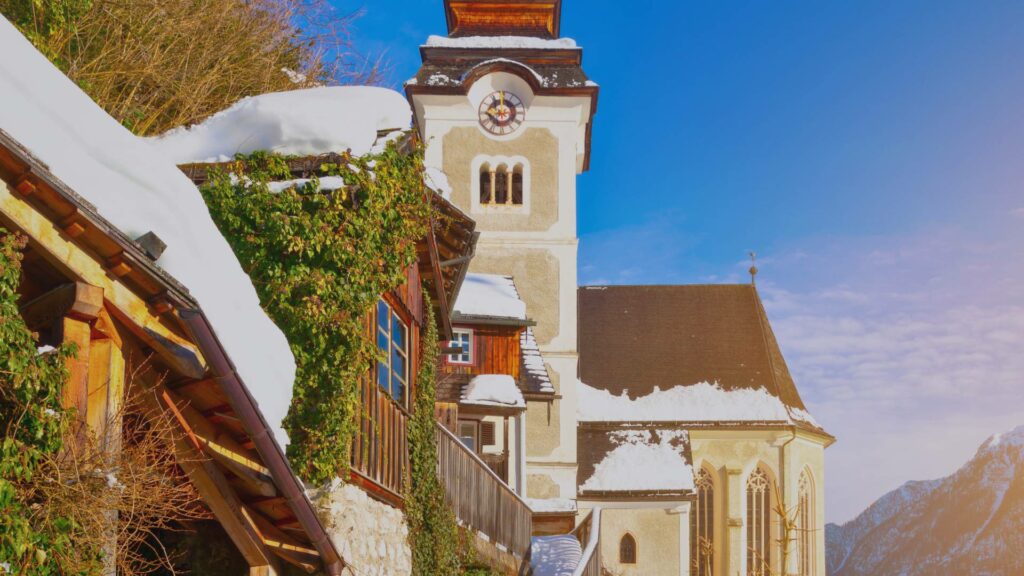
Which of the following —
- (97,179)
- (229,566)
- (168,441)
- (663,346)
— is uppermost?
(663,346)

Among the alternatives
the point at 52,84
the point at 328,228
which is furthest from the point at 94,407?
the point at 328,228

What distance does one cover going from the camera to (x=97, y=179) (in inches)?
224

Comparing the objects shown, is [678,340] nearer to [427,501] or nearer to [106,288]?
[427,501]

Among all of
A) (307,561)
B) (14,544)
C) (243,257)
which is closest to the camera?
(14,544)

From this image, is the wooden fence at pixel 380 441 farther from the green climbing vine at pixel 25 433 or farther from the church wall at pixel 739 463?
the church wall at pixel 739 463

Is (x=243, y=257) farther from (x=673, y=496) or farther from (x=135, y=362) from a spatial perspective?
(x=673, y=496)

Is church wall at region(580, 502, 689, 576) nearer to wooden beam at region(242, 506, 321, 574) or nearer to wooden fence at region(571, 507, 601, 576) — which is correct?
wooden fence at region(571, 507, 601, 576)

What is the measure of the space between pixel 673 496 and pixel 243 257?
26.5 metres

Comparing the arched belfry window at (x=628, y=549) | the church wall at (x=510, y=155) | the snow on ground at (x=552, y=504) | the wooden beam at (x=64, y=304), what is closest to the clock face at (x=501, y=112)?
the church wall at (x=510, y=155)

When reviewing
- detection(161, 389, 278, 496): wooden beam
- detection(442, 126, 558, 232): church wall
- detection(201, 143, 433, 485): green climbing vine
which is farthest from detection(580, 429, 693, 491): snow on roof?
detection(161, 389, 278, 496): wooden beam

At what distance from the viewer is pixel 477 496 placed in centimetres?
1455

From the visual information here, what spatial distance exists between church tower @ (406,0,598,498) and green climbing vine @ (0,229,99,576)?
2720 cm

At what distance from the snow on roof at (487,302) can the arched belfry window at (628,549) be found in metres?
10.8

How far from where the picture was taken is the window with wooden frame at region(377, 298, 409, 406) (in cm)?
1071
